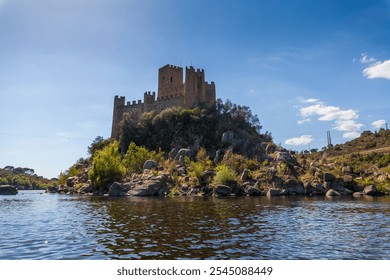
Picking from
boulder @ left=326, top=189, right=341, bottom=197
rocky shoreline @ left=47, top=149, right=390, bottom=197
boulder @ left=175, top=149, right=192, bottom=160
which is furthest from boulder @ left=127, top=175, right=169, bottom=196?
boulder @ left=326, top=189, right=341, bottom=197

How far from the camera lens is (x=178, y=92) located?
97.6 m

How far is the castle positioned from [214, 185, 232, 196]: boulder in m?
40.7

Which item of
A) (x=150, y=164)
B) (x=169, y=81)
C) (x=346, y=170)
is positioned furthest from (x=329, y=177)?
(x=169, y=81)

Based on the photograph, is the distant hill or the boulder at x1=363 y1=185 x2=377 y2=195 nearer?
the boulder at x1=363 y1=185 x2=377 y2=195

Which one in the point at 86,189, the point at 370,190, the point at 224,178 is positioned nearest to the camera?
the point at 370,190

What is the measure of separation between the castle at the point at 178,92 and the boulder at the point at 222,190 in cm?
4068

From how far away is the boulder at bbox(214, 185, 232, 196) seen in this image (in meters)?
55.0

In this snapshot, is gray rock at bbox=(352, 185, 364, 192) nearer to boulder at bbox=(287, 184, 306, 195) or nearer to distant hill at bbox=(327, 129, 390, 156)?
boulder at bbox=(287, 184, 306, 195)

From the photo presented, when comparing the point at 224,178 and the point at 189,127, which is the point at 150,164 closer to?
the point at 189,127

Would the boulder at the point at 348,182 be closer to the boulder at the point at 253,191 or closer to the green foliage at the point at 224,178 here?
the boulder at the point at 253,191

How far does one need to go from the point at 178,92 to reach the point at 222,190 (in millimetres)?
49207
